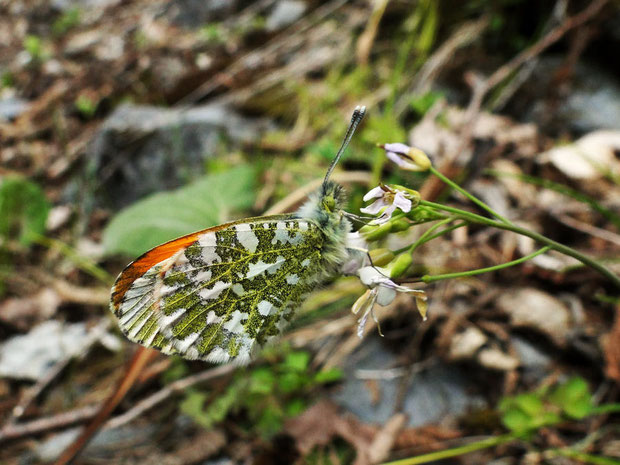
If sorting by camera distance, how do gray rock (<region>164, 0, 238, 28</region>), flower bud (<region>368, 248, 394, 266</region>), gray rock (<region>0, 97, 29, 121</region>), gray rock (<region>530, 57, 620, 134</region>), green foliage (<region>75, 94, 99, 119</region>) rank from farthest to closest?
1. gray rock (<region>164, 0, 238, 28</region>)
2. gray rock (<region>0, 97, 29, 121</region>)
3. green foliage (<region>75, 94, 99, 119</region>)
4. gray rock (<region>530, 57, 620, 134</region>)
5. flower bud (<region>368, 248, 394, 266</region>)

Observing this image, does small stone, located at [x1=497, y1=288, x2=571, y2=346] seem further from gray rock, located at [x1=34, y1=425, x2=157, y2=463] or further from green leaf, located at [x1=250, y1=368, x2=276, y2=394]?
gray rock, located at [x1=34, y1=425, x2=157, y2=463]

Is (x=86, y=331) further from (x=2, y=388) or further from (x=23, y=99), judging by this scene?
(x=23, y=99)

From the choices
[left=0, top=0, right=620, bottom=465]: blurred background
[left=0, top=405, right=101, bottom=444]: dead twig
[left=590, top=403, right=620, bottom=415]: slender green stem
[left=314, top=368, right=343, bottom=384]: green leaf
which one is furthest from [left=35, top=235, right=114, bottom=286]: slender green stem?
[left=590, top=403, right=620, bottom=415]: slender green stem

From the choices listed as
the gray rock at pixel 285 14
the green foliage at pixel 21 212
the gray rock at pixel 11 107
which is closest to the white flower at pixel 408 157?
the green foliage at pixel 21 212

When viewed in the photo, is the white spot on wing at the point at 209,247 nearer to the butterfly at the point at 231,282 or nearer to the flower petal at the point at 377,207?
the butterfly at the point at 231,282

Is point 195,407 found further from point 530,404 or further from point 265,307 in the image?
point 530,404

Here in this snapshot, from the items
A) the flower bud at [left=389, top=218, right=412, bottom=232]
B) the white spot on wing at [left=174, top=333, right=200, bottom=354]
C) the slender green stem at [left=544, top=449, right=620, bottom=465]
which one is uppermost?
the flower bud at [left=389, top=218, right=412, bottom=232]

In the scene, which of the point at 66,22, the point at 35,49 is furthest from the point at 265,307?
the point at 66,22
